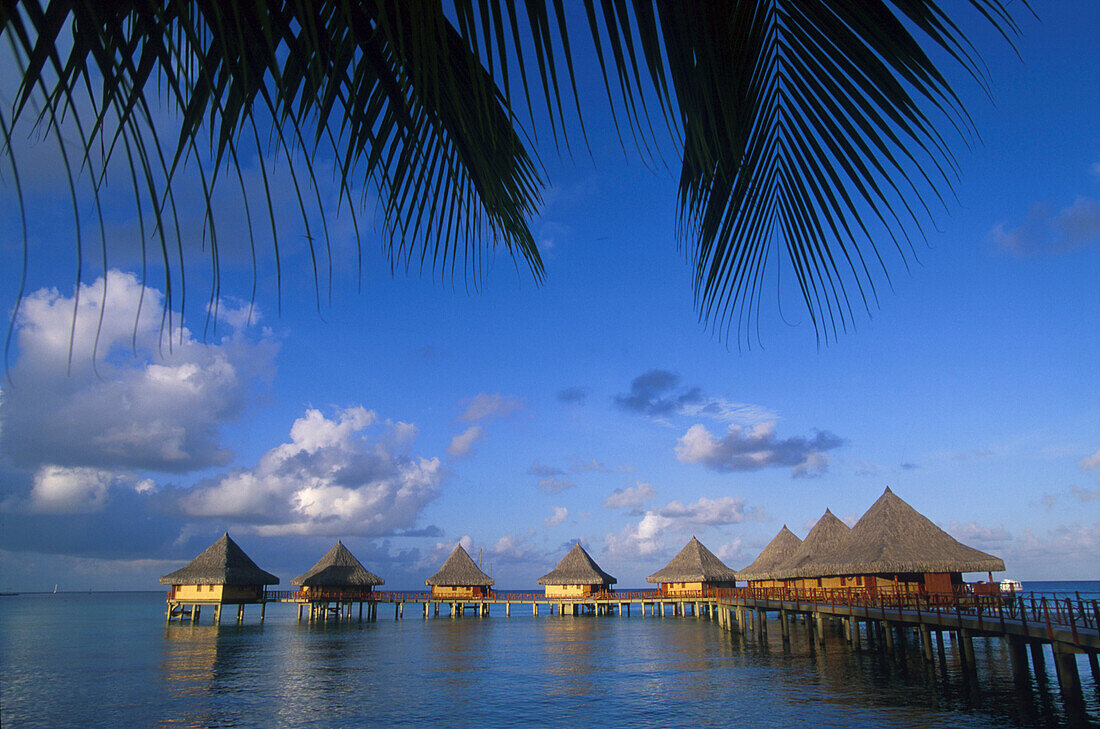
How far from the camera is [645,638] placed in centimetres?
2997

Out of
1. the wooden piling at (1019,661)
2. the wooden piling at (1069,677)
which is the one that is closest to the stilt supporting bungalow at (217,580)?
the wooden piling at (1019,661)

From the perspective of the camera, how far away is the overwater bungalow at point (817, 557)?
25.1 metres

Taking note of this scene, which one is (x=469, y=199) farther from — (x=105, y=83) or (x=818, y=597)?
(x=818, y=597)

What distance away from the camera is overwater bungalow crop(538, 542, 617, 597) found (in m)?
46.1

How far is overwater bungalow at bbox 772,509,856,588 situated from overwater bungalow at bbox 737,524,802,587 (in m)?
2.13

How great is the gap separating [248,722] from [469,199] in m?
16.0

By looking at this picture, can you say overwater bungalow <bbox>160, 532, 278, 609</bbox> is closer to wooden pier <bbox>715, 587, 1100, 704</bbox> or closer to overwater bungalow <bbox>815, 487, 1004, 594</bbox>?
wooden pier <bbox>715, 587, 1100, 704</bbox>

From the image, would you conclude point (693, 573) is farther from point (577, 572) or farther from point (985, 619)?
point (985, 619)

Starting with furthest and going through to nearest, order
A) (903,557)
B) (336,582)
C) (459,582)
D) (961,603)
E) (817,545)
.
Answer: (459,582)
(336,582)
(817,545)
(903,557)
(961,603)

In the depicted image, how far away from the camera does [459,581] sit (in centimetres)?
4506

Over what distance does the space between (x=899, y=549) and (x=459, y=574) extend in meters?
29.9

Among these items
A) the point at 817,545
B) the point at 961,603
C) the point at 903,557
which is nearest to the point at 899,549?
the point at 903,557

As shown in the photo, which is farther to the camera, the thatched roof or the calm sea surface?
the thatched roof

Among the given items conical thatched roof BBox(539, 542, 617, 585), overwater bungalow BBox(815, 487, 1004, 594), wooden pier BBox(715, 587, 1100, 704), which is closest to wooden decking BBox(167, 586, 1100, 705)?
wooden pier BBox(715, 587, 1100, 704)
